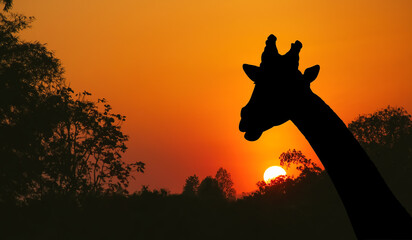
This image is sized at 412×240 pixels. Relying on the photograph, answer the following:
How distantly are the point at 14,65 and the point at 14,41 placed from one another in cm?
166

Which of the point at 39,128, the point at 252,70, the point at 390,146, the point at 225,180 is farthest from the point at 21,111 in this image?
the point at 225,180

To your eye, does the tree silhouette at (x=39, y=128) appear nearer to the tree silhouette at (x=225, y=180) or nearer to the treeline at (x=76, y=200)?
the treeline at (x=76, y=200)

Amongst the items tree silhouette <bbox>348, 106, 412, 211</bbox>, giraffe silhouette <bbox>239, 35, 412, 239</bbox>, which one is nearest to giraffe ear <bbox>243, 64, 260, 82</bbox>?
giraffe silhouette <bbox>239, 35, 412, 239</bbox>

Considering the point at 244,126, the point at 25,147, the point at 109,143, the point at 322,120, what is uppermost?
the point at 109,143

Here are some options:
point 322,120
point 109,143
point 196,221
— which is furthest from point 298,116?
point 109,143

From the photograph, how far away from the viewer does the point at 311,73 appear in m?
5.89

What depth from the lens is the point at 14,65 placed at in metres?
28.8

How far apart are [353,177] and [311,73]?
1350 millimetres

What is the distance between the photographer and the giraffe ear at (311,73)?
5.84 meters

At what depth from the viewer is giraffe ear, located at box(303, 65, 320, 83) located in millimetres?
5839

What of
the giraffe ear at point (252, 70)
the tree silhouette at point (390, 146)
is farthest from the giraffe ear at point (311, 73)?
the tree silhouette at point (390, 146)

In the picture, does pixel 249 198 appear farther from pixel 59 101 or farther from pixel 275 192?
pixel 59 101

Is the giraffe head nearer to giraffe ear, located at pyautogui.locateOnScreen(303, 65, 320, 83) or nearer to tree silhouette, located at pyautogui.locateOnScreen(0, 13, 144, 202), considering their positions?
giraffe ear, located at pyautogui.locateOnScreen(303, 65, 320, 83)

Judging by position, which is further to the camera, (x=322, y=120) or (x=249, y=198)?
(x=249, y=198)
